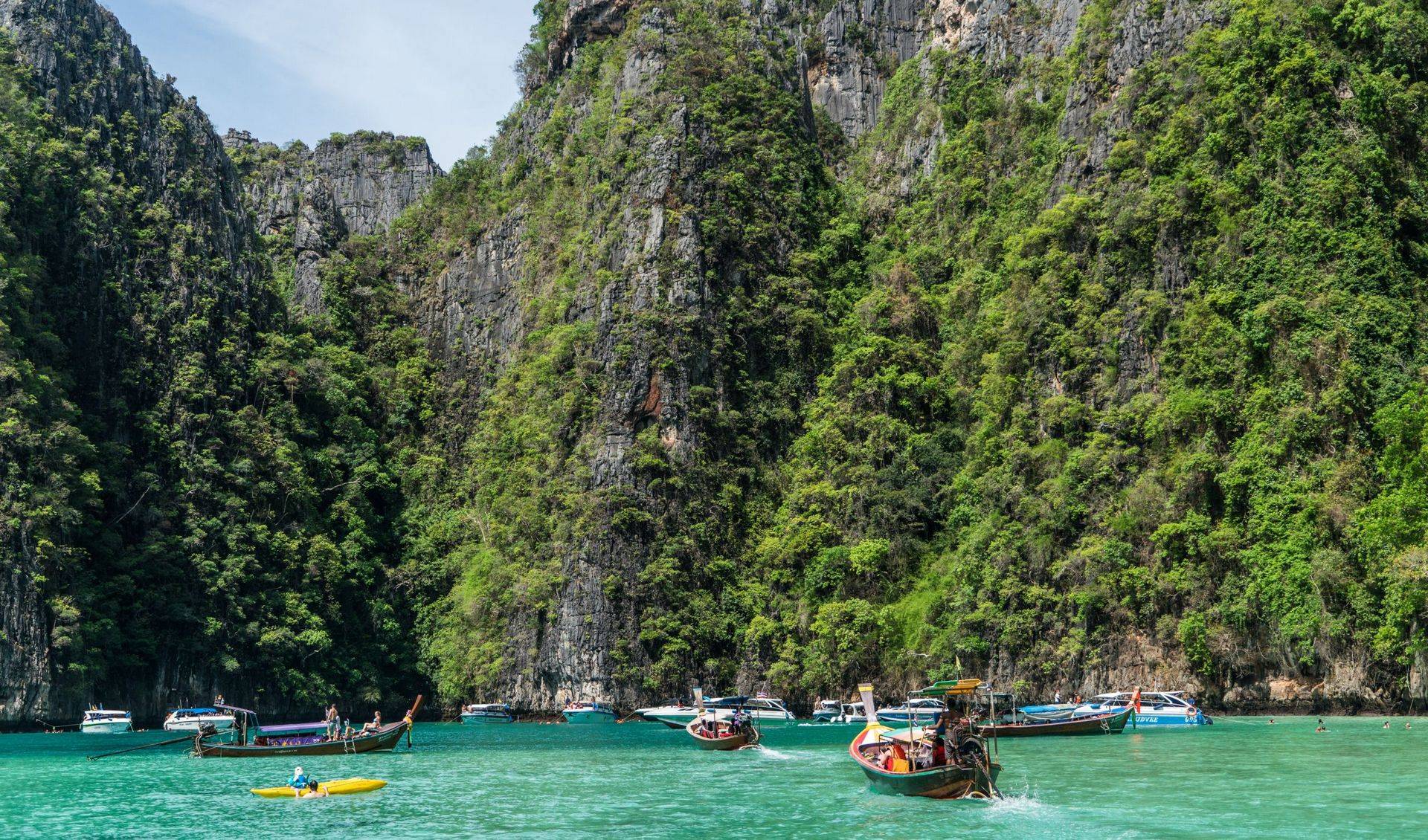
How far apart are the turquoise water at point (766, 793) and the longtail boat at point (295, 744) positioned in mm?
633

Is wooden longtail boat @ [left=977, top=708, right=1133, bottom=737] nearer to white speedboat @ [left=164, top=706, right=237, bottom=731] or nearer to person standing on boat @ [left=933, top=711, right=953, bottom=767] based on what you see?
person standing on boat @ [left=933, top=711, right=953, bottom=767]

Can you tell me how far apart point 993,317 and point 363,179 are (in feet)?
264

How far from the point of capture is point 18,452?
71812 mm

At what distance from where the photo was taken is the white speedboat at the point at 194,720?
69.5 metres

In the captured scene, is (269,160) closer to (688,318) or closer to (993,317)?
(688,318)

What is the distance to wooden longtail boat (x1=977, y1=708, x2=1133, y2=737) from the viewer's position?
52875 millimetres

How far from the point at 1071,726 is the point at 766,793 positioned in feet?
71.5

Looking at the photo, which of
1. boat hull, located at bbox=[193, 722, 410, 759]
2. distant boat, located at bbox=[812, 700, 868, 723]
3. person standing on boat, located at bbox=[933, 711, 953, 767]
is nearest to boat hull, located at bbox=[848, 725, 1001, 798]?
person standing on boat, located at bbox=[933, 711, 953, 767]

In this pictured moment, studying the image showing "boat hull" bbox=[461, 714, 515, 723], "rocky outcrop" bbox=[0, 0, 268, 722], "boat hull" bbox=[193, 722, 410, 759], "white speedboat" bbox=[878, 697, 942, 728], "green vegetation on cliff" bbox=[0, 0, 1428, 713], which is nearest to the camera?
"boat hull" bbox=[193, 722, 410, 759]

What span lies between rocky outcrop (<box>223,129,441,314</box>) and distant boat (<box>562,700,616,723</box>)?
213 feet

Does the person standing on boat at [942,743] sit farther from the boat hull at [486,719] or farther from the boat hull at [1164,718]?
the boat hull at [486,719]

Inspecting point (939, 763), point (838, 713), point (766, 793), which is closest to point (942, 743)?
point (939, 763)

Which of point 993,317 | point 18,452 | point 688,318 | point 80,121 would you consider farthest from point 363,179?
point 993,317

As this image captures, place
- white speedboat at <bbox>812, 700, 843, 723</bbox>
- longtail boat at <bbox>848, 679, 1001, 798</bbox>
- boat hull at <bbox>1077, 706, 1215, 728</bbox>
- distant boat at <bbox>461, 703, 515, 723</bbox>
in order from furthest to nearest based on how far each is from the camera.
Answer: distant boat at <bbox>461, 703, 515, 723</bbox>, white speedboat at <bbox>812, 700, 843, 723</bbox>, boat hull at <bbox>1077, 706, 1215, 728</bbox>, longtail boat at <bbox>848, 679, 1001, 798</bbox>
